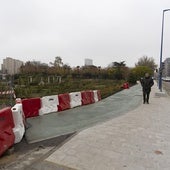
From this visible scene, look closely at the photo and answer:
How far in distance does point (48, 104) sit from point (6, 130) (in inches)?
201

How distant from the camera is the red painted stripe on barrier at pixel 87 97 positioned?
1344cm

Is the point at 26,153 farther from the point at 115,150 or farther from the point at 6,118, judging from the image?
the point at 115,150

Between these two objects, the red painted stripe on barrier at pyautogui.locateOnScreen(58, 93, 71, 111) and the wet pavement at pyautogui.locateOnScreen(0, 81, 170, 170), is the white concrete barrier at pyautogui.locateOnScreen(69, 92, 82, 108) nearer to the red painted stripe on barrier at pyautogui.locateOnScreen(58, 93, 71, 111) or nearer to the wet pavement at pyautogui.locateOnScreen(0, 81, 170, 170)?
the red painted stripe on barrier at pyautogui.locateOnScreen(58, 93, 71, 111)

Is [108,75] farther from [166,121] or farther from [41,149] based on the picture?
[41,149]

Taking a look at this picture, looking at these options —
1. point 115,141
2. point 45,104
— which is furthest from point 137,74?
point 115,141

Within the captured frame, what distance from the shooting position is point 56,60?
247 ft

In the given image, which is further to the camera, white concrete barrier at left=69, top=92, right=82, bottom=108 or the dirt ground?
white concrete barrier at left=69, top=92, right=82, bottom=108

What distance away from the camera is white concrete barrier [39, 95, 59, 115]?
10.1 metres

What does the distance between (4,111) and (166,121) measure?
6.08 m

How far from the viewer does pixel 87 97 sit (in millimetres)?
13938

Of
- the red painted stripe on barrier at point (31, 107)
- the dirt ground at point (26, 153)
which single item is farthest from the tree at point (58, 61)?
the dirt ground at point (26, 153)

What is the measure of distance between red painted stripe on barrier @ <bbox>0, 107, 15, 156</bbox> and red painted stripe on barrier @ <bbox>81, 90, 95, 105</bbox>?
7.78 meters

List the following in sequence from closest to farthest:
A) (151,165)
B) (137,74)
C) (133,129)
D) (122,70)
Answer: (151,165)
(133,129)
(137,74)
(122,70)

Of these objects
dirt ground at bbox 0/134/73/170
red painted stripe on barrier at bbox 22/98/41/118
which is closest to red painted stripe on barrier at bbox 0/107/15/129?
dirt ground at bbox 0/134/73/170
